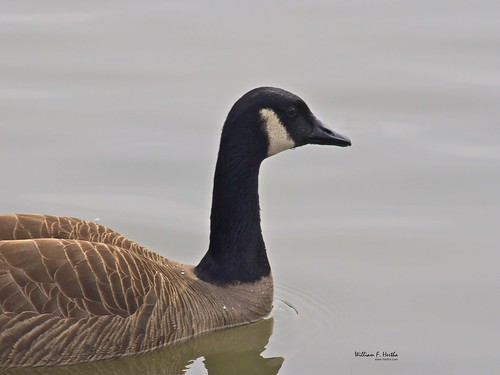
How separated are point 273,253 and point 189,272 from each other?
1.46m

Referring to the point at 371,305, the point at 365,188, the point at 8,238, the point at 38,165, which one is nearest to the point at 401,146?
the point at 365,188

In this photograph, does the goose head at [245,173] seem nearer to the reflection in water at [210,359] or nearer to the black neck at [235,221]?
the black neck at [235,221]

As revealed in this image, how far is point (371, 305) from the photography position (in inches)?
463

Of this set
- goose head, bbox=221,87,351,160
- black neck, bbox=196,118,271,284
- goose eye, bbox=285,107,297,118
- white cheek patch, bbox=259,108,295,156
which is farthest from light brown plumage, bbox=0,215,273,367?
goose eye, bbox=285,107,297,118

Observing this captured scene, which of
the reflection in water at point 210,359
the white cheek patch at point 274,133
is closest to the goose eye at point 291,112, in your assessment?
the white cheek patch at point 274,133

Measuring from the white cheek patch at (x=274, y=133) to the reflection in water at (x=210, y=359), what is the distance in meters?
1.62

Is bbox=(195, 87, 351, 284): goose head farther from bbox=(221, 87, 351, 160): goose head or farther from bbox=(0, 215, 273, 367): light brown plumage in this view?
bbox=(0, 215, 273, 367): light brown plumage

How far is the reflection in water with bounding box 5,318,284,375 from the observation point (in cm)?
1045

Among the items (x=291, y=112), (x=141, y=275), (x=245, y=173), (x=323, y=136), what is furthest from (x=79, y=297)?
(x=323, y=136)

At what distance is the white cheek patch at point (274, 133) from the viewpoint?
1141 centimetres

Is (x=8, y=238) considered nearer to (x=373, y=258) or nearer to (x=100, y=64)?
(x=373, y=258)

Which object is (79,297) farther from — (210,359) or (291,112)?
(291,112)

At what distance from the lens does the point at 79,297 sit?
34.0 ft

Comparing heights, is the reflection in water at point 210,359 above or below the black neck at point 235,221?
below
